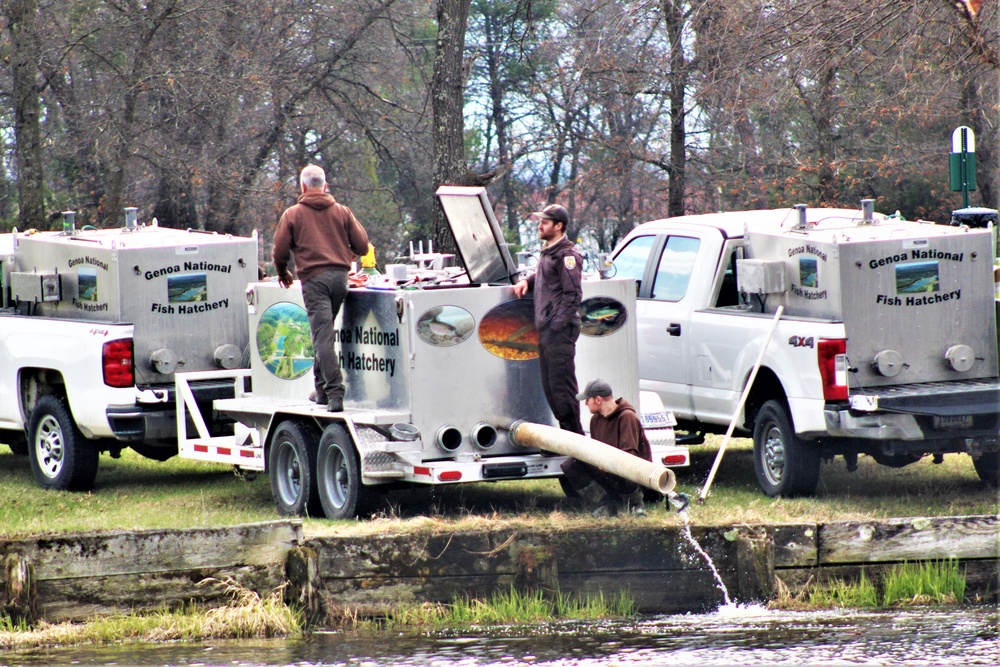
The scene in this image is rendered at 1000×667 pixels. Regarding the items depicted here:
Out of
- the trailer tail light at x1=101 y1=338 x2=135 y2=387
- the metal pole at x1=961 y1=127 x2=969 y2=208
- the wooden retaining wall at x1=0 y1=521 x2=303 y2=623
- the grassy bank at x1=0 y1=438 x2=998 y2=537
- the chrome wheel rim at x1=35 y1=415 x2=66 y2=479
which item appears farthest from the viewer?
the metal pole at x1=961 y1=127 x2=969 y2=208

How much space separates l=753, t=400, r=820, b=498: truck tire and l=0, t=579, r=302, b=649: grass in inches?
147

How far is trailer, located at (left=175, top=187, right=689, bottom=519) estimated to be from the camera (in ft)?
29.7

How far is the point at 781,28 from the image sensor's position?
13578 millimetres

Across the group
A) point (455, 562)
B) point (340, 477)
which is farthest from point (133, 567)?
point (455, 562)

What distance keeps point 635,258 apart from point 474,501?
2.75 meters

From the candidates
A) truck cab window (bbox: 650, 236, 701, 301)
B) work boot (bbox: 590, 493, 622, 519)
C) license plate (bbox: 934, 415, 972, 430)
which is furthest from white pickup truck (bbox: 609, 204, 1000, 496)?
work boot (bbox: 590, 493, 622, 519)

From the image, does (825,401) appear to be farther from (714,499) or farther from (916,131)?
(916,131)

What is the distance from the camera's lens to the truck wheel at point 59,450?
37.3 feet

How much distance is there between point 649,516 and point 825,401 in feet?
5.04

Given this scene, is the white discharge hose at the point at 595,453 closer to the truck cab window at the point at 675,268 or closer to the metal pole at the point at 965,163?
the truck cab window at the point at 675,268

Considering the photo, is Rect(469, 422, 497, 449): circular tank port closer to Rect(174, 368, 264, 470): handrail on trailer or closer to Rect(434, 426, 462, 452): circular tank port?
Rect(434, 426, 462, 452): circular tank port

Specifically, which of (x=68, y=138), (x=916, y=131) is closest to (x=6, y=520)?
(x=68, y=138)

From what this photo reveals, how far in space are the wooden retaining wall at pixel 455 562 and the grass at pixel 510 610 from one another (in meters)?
0.06

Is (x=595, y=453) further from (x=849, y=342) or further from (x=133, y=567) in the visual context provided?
(x=133, y=567)
